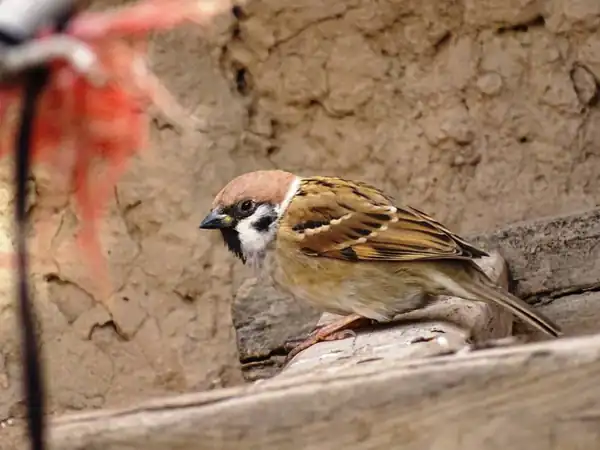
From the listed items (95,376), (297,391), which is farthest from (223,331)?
(297,391)

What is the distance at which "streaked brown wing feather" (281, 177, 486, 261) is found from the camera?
5.70 ft

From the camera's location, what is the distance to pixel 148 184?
2.51 metres

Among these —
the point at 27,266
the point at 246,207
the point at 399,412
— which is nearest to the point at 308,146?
the point at 246,207

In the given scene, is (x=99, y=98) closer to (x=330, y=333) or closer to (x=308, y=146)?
(x=330, y=333)

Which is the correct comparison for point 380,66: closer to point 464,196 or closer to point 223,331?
point 464,196

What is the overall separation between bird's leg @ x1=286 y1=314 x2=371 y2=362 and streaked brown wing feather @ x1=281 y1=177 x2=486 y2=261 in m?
0.11

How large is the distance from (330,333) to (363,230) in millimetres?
203

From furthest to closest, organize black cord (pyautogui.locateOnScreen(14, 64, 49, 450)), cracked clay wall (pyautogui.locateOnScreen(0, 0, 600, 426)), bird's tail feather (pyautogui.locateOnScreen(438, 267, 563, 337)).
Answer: cracked clay wall (pyautogui.locateOnScreen(0, 0, 600, 426)) < bird's tail feather (pyautogui.locateOnScreen(438, 267, 563, 337)) < black cord (pyautogui.locateOnScreen(14, 64, 49, 450))

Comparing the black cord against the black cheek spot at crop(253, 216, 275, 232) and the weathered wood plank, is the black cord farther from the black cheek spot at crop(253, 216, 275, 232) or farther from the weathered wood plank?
the black cheek spot at crop(253, 216, 275, 232)

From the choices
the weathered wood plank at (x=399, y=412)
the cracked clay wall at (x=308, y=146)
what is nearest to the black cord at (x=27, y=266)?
the weathered wood plank at (x=399, y=412)

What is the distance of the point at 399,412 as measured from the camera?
2.79 feet

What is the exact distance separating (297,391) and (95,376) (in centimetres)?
172

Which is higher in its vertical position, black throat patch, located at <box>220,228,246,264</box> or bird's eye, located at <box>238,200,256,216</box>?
bird's eye, located at <box>238,200,256,216</box>

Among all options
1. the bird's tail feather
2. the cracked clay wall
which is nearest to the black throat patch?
the bird's tail feather
